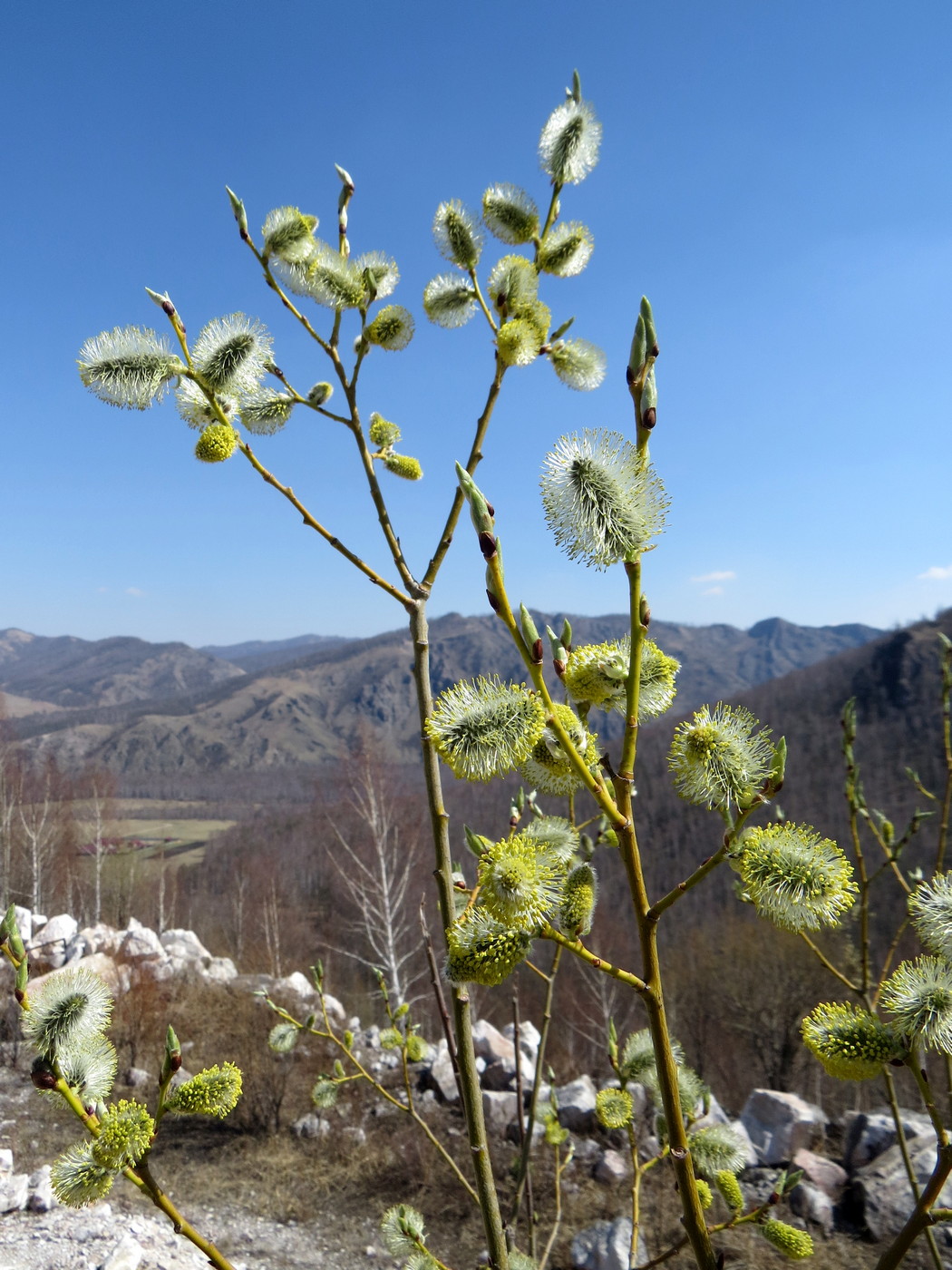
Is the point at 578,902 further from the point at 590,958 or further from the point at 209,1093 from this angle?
the point at 209,1093

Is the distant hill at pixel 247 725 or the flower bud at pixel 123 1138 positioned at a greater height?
the flower bud at pixel 123 1138

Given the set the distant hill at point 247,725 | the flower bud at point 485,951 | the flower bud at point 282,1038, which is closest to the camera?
the flower bud at point 485,951

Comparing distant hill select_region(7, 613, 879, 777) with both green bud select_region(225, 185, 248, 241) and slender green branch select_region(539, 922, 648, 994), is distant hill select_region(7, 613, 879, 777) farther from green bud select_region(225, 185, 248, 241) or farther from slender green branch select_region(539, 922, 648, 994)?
slender green branch select_region(539, 922, 648, 994)

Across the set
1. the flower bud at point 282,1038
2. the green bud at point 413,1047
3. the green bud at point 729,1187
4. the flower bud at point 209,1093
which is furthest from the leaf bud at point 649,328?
the flower bud at point 282,1038

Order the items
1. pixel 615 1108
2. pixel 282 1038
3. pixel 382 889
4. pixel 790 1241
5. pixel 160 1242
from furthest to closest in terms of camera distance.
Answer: pixel 382 889 → pixel 160 1242 → pixel 282 1038 → pixel 615 1108 → pixel 790 1241

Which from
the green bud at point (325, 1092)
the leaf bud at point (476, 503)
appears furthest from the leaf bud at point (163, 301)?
the green bud at point (325, 1092)

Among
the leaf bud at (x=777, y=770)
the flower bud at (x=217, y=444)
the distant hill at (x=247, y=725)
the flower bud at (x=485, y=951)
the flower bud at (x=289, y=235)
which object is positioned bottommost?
the distant hill at (x=247, y=725)

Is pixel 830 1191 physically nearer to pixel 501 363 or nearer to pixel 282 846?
pixel 501 363

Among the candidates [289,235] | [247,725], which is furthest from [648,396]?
[247,725]

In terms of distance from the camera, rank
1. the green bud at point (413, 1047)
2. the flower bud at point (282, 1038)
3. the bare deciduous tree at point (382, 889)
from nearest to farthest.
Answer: the green bud at point (413, 1047), the flower bud at point (282, 1038), the bare deciduous tree at point (382, 889)

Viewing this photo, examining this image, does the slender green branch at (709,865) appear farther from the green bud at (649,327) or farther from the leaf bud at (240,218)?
the leaf bud at (240,218)

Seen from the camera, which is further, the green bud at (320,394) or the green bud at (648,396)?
the green bud at (320,394)

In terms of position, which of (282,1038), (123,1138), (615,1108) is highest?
(123,1138)

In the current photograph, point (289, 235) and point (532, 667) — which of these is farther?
point (289, 235)
